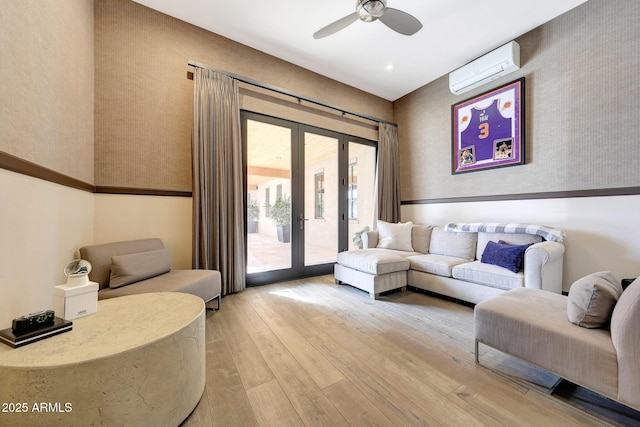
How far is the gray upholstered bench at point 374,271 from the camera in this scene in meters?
2.89

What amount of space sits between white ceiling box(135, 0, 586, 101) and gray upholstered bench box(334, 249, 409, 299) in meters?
2.82

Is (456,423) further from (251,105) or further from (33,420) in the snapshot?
(251,105)

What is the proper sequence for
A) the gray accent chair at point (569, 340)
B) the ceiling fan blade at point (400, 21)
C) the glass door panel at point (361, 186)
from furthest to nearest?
the glass door panel at point (361, 186) → the ceiling fan blade at point (400, 21) → the gray accent chair at point (569, 340)

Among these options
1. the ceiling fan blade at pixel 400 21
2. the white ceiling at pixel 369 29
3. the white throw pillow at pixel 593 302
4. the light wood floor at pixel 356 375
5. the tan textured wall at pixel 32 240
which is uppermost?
the white ceiling at pixel 369 29

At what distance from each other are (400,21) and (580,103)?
222cm

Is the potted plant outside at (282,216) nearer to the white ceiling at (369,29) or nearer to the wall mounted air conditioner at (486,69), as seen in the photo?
the white ceiling at (369,29)

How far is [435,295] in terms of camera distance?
3.06m

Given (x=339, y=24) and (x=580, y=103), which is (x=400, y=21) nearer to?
(x=339, y=24)

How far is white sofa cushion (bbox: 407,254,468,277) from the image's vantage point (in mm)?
2850

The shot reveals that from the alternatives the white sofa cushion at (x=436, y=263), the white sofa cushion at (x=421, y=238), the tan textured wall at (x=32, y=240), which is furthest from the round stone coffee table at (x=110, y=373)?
the white sofa cushion at (x=421, y=238)

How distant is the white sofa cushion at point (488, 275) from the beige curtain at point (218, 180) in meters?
2.63

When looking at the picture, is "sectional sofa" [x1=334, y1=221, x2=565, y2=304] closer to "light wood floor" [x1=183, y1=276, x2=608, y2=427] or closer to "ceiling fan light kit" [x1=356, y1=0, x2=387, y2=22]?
"light wood floor" [x1=183, y1=276, x2=608, y2=427]

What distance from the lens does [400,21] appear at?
2.38 meters

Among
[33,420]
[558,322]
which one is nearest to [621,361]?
[558,322]
